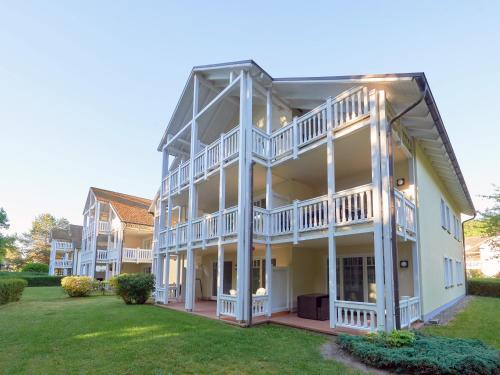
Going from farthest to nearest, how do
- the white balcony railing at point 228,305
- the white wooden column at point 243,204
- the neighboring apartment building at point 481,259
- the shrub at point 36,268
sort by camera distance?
1. the shrub at point 36,268
2. the neighboring apartment building at point 481,259
3. the white balcony railing at point 228,305
4. the white wooden column at point 243,204

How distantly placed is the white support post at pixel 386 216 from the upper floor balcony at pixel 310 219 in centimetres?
35

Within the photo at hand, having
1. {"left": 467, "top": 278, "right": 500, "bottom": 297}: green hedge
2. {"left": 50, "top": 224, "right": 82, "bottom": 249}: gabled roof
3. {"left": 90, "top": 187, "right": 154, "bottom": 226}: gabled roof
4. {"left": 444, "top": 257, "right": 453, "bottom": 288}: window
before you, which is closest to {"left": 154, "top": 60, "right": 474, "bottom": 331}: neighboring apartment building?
{"left": 444, "top": 257, "right": 453, "bottom": 288}: window

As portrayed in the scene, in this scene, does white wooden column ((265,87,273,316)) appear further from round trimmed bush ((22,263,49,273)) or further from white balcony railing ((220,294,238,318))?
round trimmed bush ((22,263,49,273))

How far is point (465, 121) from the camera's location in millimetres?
15578

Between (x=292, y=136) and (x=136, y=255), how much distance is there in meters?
21.4

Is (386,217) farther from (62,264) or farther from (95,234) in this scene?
(62,264)

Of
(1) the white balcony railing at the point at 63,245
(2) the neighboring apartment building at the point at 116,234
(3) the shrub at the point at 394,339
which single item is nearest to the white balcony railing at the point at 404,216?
(3) the shrub at the point at 394,339

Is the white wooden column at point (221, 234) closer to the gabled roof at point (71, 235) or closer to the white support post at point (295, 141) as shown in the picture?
the white support post at point (295, 141)

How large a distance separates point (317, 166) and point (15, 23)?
11.9m

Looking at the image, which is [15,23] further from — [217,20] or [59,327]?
[59,327]

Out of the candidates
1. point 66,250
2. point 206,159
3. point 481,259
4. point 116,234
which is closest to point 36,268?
point 66,250

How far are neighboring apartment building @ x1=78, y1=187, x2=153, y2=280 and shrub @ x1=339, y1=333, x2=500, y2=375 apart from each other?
78.0 ft

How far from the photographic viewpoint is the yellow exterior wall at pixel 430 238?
986cm

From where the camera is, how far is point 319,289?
11961mm
